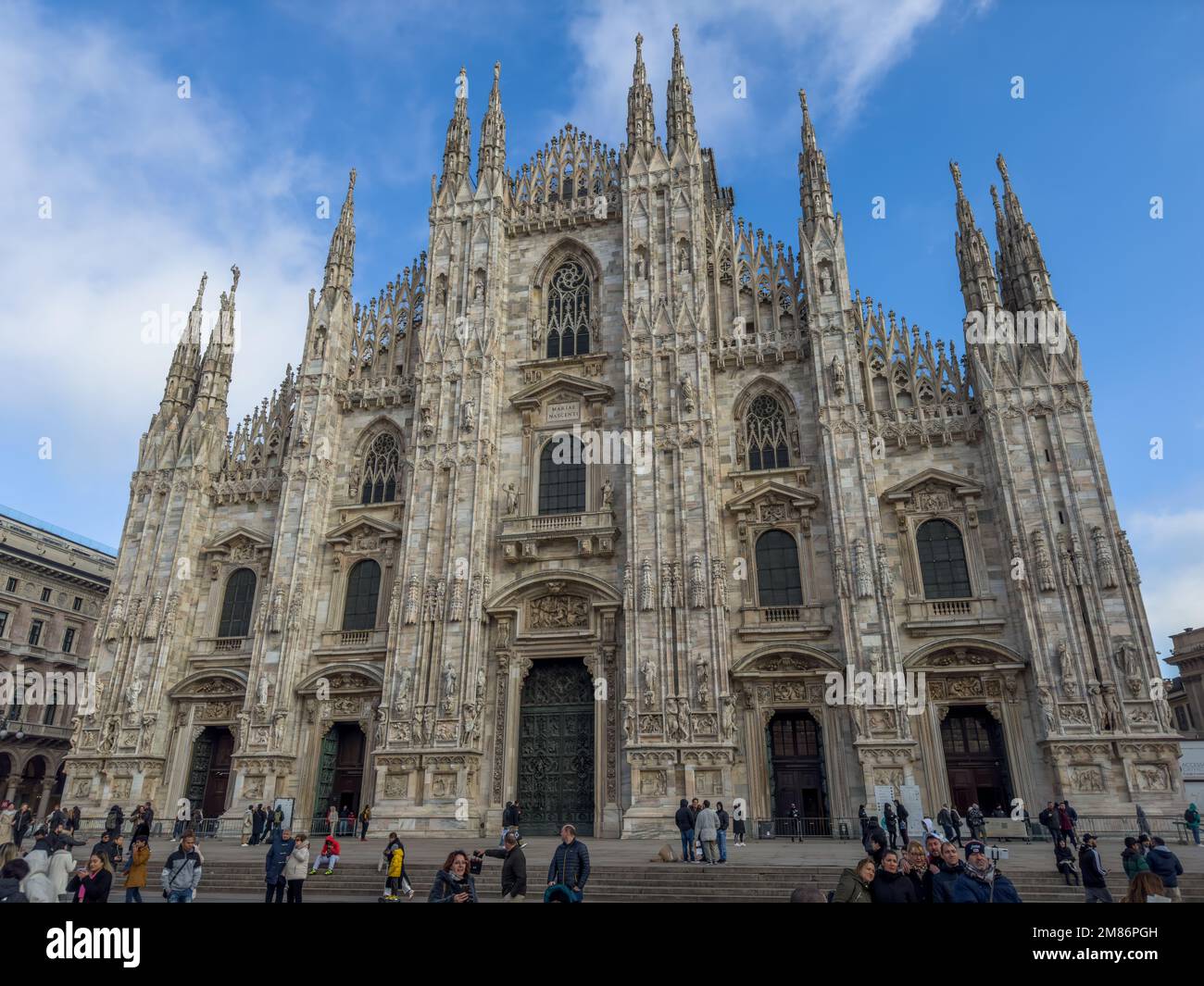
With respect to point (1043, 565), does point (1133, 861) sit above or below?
below

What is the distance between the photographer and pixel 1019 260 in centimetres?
2806

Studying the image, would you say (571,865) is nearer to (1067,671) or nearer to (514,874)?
(514,874)

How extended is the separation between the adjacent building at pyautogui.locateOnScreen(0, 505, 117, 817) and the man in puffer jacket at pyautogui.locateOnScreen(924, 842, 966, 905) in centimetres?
4509

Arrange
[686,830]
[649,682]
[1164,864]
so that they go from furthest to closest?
[649,682]
[686,830]
[1164,864]

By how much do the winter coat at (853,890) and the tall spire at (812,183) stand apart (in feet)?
86.6

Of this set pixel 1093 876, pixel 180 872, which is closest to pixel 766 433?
pixel 1093 876

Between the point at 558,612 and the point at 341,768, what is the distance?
9355 millimetres

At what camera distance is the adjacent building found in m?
43.5
